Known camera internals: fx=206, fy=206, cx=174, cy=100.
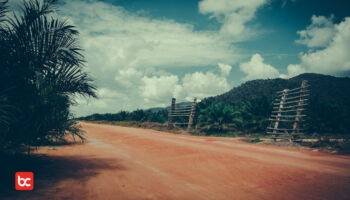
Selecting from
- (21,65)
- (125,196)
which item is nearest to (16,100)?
(21,65)

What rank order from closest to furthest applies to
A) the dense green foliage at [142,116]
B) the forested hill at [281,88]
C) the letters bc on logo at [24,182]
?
the letters bc on logo at [24,182] < the dense green foliage at [142,116] < the forested hill at [281,88]

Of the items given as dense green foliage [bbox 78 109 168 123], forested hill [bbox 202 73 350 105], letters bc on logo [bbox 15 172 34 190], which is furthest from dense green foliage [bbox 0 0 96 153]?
forested hill [bbox 202 73 350 105]

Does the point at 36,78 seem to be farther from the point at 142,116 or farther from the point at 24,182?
the point at 142,116

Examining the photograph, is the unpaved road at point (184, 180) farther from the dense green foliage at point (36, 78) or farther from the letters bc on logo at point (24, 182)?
the dense green foliage at point (36, 78)

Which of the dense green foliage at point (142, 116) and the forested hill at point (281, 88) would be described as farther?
the forested hill at point (281, 88)

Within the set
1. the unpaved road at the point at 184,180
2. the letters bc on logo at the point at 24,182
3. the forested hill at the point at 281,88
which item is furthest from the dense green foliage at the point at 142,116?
the letters bc on logo at the point at 24,182

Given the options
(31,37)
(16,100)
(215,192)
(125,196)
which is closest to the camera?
(125,196)

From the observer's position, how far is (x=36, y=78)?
12.2ft

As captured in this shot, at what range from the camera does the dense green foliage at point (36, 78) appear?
3.51 metres

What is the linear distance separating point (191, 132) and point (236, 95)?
39.6 m

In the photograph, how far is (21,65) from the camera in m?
3.82

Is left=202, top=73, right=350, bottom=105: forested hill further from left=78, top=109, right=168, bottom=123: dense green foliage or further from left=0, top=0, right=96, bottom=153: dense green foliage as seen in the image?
left=0, top=0, right=96, bottom=153: dense green foliage

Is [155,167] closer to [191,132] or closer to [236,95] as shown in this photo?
[191,132]

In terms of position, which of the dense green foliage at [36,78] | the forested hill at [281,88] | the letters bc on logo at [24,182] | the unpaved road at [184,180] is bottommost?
the unpaved road at [184,180]
